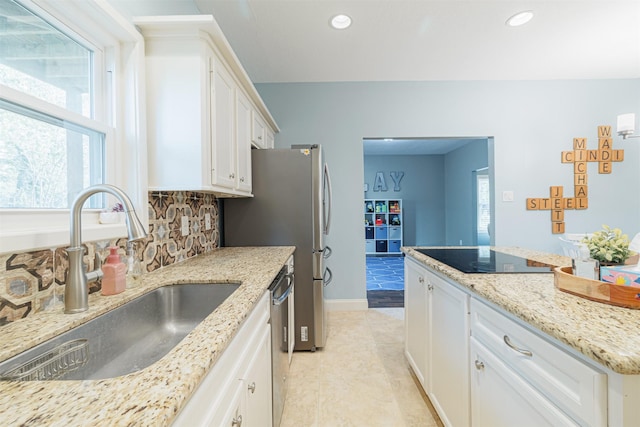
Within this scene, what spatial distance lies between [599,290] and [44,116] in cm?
189

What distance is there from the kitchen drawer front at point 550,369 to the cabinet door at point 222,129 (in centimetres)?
144

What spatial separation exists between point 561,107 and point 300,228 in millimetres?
3347

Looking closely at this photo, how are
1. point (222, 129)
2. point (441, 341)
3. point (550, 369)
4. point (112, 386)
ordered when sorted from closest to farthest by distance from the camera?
point (112, 386)
point (550, 369)
point (441, 341)
point (222, 129)

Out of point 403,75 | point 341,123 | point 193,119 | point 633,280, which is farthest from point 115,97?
point 403,75

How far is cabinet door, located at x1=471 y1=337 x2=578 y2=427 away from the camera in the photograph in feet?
2.48

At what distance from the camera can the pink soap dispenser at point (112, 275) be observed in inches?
41.3

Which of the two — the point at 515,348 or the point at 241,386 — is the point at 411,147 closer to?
the point at 515,348

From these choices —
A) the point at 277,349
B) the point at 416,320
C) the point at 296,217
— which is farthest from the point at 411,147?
the point at 277,349

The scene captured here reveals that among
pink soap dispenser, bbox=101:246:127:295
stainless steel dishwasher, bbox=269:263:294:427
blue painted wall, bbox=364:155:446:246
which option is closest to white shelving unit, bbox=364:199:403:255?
blue painted wall, bbox=364:155:446:246

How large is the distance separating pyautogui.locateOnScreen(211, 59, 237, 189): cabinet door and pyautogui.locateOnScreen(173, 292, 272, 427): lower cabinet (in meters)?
0.79

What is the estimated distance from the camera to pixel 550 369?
29.3 inches

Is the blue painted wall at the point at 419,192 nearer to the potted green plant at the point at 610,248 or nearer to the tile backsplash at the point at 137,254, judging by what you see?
the tile backsplash at the point at 137,254

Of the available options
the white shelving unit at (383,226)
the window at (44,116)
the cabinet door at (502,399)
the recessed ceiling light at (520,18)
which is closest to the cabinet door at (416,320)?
the cabinet door at (502,399)

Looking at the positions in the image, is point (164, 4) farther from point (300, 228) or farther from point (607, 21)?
point (607, 21)
